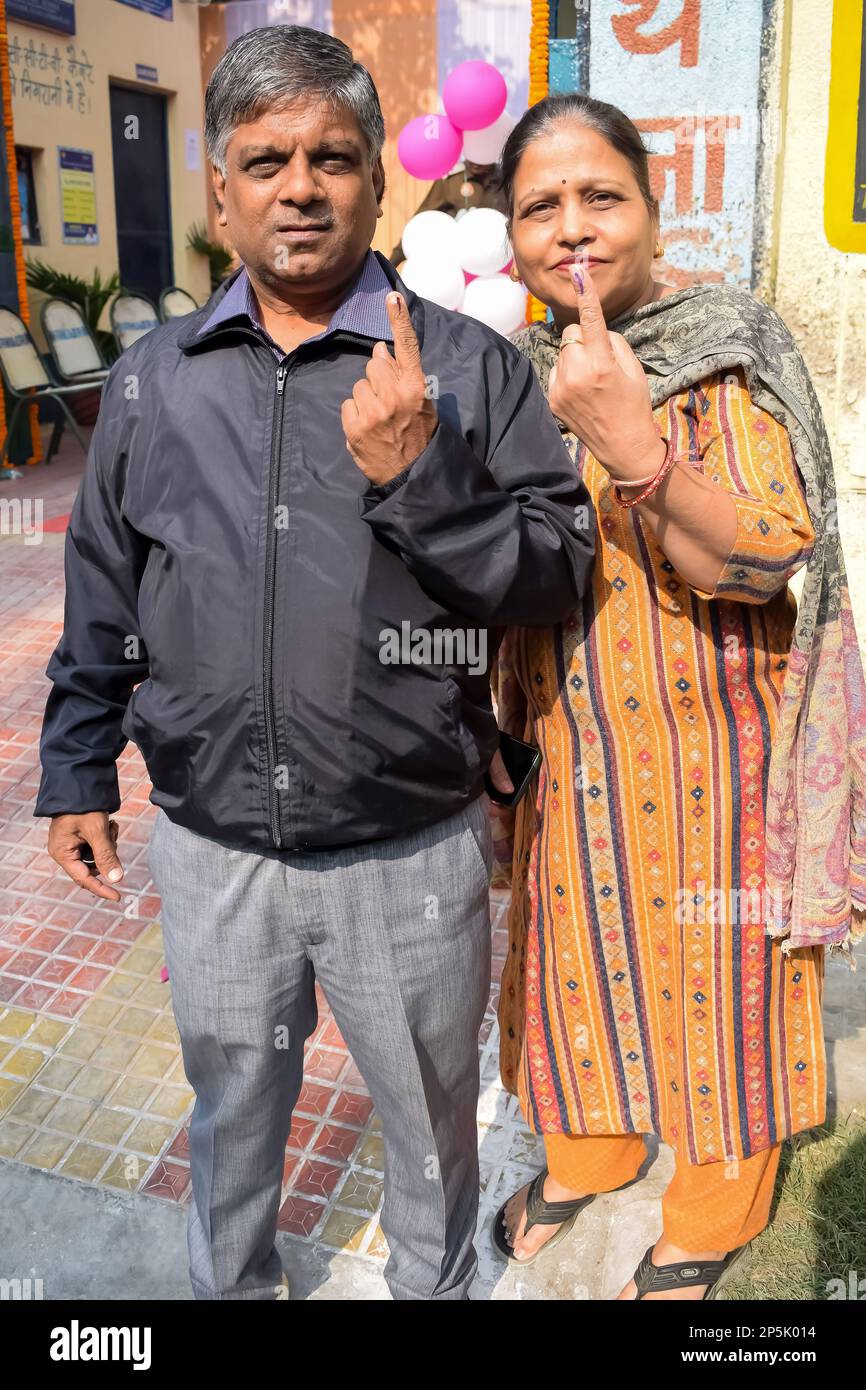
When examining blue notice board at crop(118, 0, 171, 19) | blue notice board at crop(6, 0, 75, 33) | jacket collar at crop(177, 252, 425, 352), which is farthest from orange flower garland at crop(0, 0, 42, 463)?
jacket collar at crop(177, 252, 425, 352)

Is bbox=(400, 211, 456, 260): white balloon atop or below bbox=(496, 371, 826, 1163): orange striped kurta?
atop

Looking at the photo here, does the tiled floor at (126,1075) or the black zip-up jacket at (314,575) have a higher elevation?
the black zip-up jacket at (314,575)

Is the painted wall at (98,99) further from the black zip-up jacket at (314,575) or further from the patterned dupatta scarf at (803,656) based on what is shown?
the patterned dupatta scarf at (803,656)

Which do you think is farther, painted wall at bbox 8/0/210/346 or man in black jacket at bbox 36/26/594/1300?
painted wall at bbox 8/0/210/346

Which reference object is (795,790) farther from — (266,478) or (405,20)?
(405,20)

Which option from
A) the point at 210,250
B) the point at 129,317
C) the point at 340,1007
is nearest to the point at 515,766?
the point at 340,1007

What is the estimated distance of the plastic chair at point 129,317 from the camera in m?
10.4

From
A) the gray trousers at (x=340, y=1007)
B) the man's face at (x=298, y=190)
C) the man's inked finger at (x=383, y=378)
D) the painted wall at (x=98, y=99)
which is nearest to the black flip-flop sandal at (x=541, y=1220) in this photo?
the gray trousers at (x=340, y=1007)

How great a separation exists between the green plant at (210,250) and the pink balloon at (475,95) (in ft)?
23.7

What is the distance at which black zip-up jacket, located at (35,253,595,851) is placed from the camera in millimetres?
1504

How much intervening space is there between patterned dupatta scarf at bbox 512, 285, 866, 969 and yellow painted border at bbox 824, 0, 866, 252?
7.25 feet

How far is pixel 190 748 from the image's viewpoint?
158 centimetres

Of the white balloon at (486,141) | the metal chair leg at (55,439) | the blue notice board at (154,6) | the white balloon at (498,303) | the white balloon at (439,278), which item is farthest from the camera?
the blue notice board at (154,6)

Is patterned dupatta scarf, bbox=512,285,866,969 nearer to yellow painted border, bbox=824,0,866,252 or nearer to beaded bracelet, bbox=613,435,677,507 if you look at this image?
beaded bracelet, bbox=613,435,677,507
